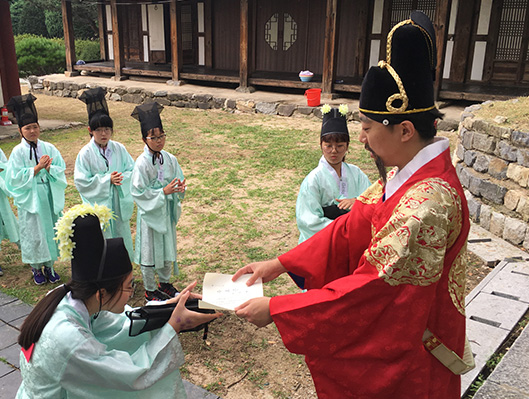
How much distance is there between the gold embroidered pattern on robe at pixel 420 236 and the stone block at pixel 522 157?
5174 millimetres

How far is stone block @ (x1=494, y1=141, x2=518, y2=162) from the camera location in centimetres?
677

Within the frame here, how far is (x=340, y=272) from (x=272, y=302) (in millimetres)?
601

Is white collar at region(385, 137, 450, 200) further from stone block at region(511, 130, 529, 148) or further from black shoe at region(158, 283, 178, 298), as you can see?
stone block at region(511, 130, 529, 148)

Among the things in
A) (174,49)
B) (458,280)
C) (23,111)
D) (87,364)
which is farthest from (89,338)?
(174,49)

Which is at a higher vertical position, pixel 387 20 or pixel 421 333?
pixel 387 20

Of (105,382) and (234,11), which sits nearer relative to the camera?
(105,382)

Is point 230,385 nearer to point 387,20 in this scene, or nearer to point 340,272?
point 340,272

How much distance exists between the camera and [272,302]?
238cm

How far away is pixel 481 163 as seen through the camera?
753cm

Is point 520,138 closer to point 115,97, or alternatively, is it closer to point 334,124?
point 334,124

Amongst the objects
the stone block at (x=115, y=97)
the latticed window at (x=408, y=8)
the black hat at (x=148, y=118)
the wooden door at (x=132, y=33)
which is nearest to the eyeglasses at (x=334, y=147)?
the black hat at (x=148, y=118)

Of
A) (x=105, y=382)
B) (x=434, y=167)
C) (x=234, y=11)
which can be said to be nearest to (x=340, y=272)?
(x=434, y=167)

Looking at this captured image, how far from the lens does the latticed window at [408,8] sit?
14.6 metres

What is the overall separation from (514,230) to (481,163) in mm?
1371
